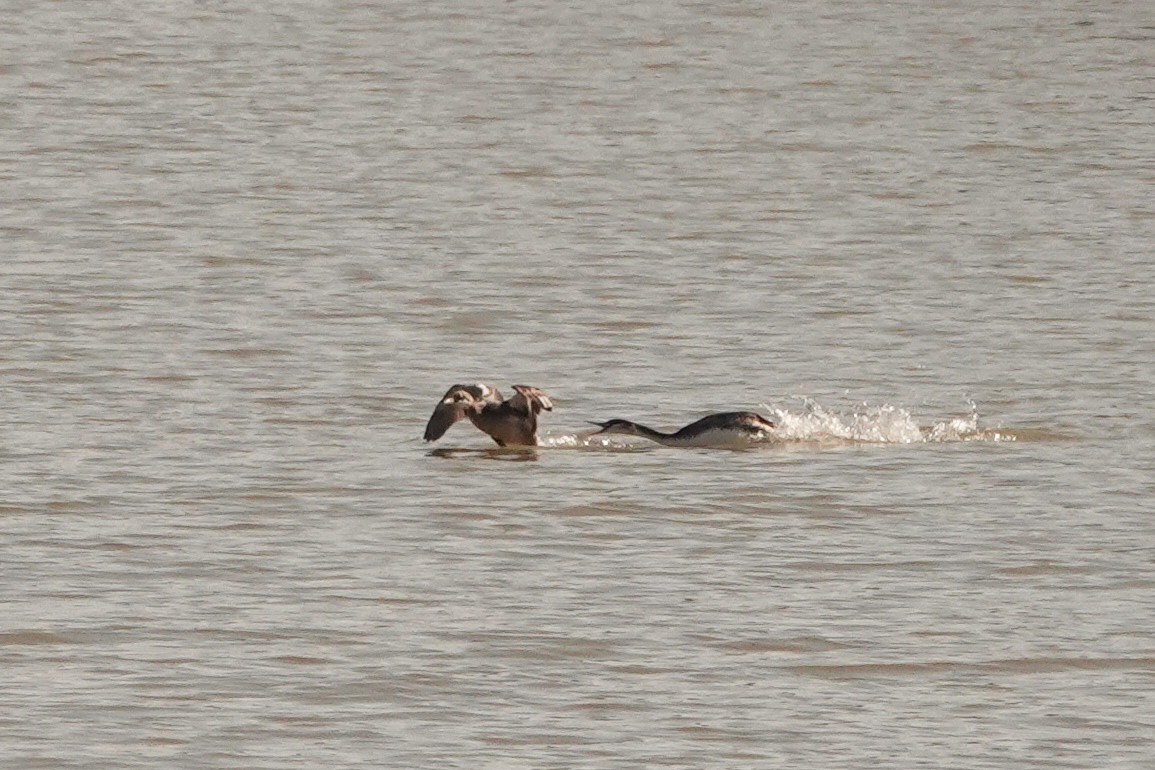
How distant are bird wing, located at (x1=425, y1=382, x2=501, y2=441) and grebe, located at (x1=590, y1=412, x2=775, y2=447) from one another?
0.58m

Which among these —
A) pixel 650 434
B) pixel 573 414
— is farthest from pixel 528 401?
pixel 573 414

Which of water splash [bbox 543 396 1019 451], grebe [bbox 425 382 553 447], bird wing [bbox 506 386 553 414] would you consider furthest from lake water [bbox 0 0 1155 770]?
bird wing [bbox 506 386 553 414]

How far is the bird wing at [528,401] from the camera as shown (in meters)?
13.9

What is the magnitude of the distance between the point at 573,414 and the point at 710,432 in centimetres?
135

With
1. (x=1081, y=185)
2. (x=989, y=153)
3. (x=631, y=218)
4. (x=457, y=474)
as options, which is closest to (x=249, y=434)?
(x=457, y=474)

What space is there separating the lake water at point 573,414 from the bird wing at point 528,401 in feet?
0.97

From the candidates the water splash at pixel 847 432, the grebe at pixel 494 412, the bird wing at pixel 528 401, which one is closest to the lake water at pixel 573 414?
the water splash at pixel 847 432

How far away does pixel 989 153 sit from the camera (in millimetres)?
26469

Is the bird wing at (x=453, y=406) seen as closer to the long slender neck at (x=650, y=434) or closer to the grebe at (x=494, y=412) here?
the grebe at (x=494, y=412)

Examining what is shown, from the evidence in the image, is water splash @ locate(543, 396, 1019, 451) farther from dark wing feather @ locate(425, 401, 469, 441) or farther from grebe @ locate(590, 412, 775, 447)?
dark wing feather @ locate(425, 401, 469, 441)

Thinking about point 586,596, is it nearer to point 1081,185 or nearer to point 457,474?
point 457,474

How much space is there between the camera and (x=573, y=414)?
1510 centimetres

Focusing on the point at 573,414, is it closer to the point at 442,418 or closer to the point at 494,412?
the point at 494,412

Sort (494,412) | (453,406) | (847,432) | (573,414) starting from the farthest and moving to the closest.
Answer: (573,414)
(847,432)
(494,412)
(453,406)
